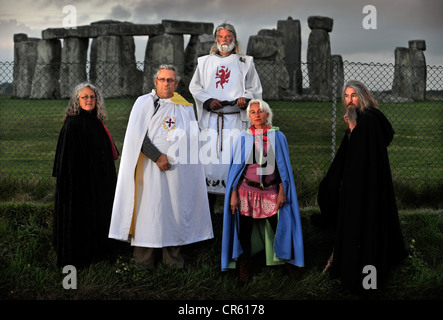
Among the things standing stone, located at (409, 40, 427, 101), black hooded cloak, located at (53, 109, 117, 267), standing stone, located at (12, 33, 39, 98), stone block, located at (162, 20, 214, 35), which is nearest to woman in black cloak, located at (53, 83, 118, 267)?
black hooded cloak, located at (53, 109, 117, 267)

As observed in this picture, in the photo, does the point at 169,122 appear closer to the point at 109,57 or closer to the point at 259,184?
the point at 259,184

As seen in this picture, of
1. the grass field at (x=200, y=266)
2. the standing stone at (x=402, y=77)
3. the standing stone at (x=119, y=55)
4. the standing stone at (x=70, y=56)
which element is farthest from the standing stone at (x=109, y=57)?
the grass field at (x=200, y=266)

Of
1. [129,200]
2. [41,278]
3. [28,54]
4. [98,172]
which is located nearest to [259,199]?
[129,200]

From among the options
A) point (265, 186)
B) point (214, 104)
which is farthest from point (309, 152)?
point (265, 186)

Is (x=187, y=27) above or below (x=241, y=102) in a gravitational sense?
above

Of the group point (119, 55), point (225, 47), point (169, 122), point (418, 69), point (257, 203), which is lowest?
point (257, 203)

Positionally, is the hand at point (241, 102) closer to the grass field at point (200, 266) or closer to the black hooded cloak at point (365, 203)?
the black hooded cloak at point (365, 203)

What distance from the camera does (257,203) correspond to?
5215 mm

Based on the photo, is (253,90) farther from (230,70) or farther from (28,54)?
(28,54)

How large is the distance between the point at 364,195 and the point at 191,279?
1.77m

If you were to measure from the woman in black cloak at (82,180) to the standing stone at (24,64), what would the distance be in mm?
15937

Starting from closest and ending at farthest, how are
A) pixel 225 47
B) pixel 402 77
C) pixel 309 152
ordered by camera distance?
pixel 225 47
pixel 309 152
pixel 402 77

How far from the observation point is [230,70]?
6.30 meters

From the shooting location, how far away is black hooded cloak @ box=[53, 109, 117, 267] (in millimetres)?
5504
